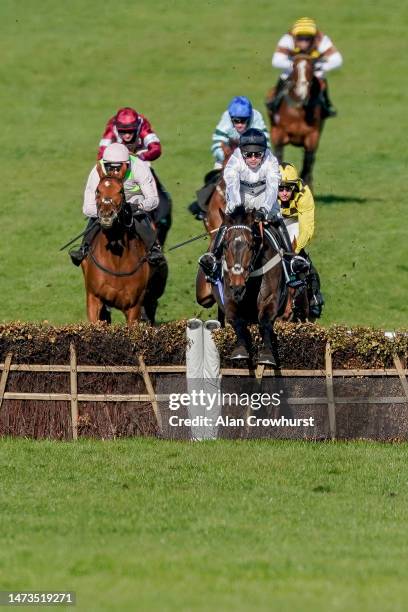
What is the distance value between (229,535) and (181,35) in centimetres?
3540

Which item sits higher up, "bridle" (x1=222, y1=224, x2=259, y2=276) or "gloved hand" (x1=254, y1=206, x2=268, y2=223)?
"gloved hand" (x1=254, y1=206, x2=268, y2=223)

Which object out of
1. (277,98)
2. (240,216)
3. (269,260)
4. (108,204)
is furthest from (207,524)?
(277,98)

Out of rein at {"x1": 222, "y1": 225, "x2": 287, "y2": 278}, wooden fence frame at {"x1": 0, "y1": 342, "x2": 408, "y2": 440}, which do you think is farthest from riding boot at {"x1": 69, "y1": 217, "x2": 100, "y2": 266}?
rein at {"x1": 222, "y1": 225, "x2": 287, "y2": 278}

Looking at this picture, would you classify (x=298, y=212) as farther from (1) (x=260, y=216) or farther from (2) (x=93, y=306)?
(2) (x=93, y=306)

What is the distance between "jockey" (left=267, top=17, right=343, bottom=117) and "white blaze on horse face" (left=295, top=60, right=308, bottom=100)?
1.43 ft

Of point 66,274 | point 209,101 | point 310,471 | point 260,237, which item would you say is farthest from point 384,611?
point 209,101

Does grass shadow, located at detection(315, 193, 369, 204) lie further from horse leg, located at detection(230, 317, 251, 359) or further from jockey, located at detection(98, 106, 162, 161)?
horse leg, located at detection(230, 317, 251, 359)

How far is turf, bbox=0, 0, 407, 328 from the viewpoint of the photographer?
24812 millimetres

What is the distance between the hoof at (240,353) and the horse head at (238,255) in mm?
668

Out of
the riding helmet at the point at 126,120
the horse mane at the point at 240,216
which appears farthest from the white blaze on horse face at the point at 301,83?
the horse mane at the point at 240,216

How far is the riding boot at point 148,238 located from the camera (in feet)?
57.9

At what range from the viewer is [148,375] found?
15.4m

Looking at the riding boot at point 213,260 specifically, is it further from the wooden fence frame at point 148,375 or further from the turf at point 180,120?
the turf at point 180,120

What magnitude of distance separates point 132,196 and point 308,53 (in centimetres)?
954
